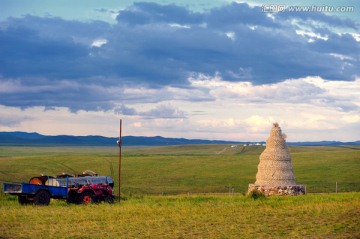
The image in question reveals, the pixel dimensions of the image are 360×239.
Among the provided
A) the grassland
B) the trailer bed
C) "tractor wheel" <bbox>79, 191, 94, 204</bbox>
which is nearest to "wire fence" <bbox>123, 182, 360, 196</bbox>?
"tractor wheel" <bbox>79, 191, 94, 204</bbox>

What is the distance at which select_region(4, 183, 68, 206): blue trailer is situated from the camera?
38594 millimetres

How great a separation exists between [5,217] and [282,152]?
2647 cm

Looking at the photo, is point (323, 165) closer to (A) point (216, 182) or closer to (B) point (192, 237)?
(A) point (216, 182)

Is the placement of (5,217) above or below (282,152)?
below

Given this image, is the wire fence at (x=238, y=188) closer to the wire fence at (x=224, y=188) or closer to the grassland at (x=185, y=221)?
the wire fence at (x=224, y=188)

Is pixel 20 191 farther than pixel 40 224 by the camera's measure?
Yes

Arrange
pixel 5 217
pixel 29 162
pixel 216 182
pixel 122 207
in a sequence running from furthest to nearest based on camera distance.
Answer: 1. pixel 29 162
2. pixel 216 182
3. pixel 122 207
4. pixel 5 217

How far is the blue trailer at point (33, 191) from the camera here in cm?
3859

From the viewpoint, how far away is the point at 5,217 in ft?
102

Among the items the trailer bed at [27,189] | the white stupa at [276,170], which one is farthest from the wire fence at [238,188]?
the trailer bed at [27,189]

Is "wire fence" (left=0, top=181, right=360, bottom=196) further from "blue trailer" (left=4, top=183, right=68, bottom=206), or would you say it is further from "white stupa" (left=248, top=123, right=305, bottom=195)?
"blue trailer" (left=4, top=183, right=68, bottom=206)

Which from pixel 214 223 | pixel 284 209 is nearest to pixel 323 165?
pixel 284 209

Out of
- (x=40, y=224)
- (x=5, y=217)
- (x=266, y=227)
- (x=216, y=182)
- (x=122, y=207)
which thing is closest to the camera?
(x=266, y=227)

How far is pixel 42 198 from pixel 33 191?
0.75 m
